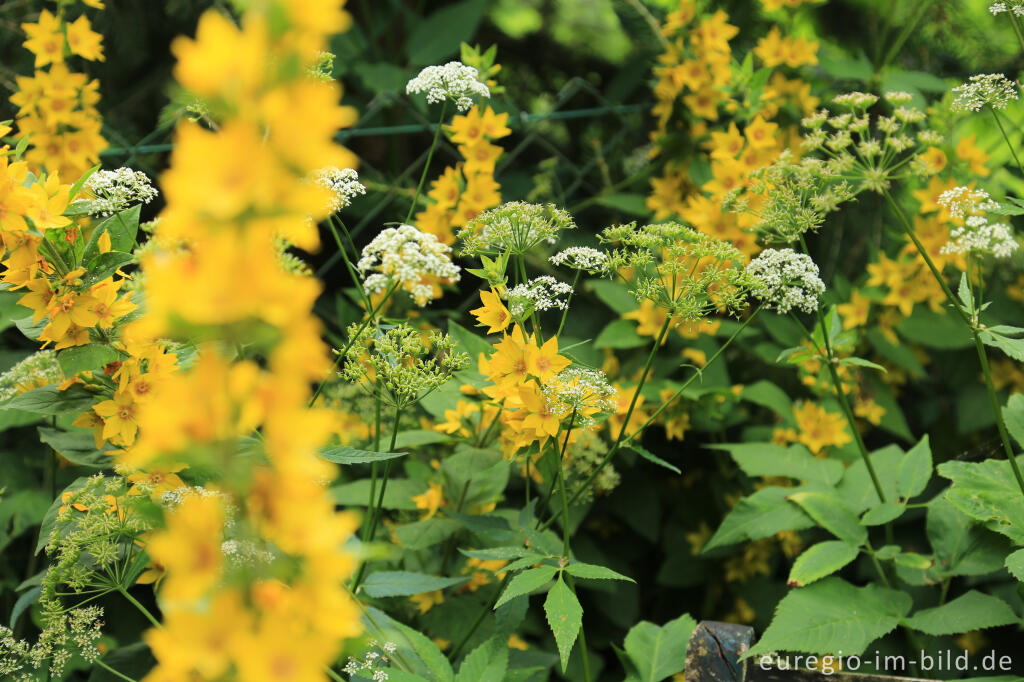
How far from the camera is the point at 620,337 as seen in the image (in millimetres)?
2070

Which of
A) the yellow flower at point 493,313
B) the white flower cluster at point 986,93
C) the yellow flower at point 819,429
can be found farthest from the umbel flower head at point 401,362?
the yellow flower at point 819,429

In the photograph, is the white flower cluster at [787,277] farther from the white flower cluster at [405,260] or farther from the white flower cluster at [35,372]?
the white flower cluster at [35,372]

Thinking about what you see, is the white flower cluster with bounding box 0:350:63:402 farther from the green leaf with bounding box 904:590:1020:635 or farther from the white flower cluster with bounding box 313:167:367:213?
the green leaf with bounding box 904:590:1020:635

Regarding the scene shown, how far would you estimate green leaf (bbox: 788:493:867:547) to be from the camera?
1.54m

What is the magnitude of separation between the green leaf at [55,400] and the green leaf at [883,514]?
4.56ft

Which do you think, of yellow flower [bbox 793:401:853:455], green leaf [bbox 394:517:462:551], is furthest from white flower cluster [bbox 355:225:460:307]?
yellow flower [bbox 793:401:853:455]

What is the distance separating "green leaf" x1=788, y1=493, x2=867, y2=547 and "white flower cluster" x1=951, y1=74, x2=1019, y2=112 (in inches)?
31.0

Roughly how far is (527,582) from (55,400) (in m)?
0.78

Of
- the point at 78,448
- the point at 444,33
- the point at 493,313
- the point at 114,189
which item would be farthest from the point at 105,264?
the point at 444,33

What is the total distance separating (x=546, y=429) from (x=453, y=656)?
0.54m

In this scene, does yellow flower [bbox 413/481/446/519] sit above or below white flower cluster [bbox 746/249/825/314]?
below

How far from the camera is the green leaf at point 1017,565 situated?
1193 millimetres

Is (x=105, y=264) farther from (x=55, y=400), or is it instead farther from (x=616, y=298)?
(x=616, y=298)

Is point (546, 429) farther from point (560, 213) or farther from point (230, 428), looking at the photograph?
point (230, 428)
